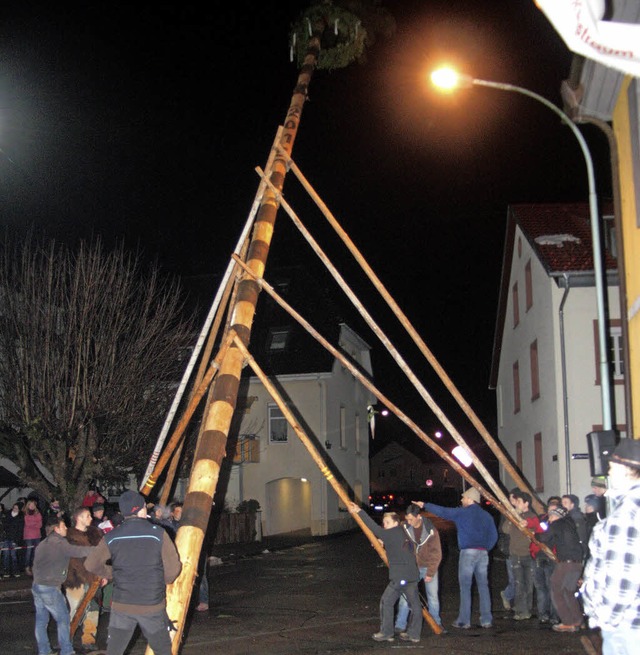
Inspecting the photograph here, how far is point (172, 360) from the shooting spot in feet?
73.2

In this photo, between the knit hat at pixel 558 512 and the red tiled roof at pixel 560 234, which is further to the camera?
the red tiled roof at pixel 560 234

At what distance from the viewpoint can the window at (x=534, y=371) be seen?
23.3m

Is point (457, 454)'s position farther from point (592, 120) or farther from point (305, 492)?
point (305, 492)

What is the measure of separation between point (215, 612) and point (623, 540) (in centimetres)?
880

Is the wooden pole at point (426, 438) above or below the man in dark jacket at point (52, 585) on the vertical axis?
above

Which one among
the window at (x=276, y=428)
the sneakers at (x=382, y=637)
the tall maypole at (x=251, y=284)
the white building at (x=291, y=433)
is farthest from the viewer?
the window at (x=276, y=428)

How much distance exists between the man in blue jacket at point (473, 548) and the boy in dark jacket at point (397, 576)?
2.71 feet

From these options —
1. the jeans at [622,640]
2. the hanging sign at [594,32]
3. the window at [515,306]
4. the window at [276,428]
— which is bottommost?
the jeans at [622,640]

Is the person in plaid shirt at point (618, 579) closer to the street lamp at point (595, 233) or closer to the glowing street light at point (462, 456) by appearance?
the glowing street light at point (462, 456)

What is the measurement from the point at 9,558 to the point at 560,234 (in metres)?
16.2

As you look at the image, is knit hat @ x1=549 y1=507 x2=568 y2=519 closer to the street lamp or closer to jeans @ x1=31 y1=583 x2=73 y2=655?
the street lamp

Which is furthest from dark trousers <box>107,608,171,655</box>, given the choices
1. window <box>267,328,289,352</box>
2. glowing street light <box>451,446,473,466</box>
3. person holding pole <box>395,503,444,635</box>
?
window <box>267,328,289,352</box>

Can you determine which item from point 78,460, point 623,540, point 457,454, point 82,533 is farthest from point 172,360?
point 623,540

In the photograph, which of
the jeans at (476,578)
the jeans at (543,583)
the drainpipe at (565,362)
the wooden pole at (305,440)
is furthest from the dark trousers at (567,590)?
the drainpipe at (565,362)
